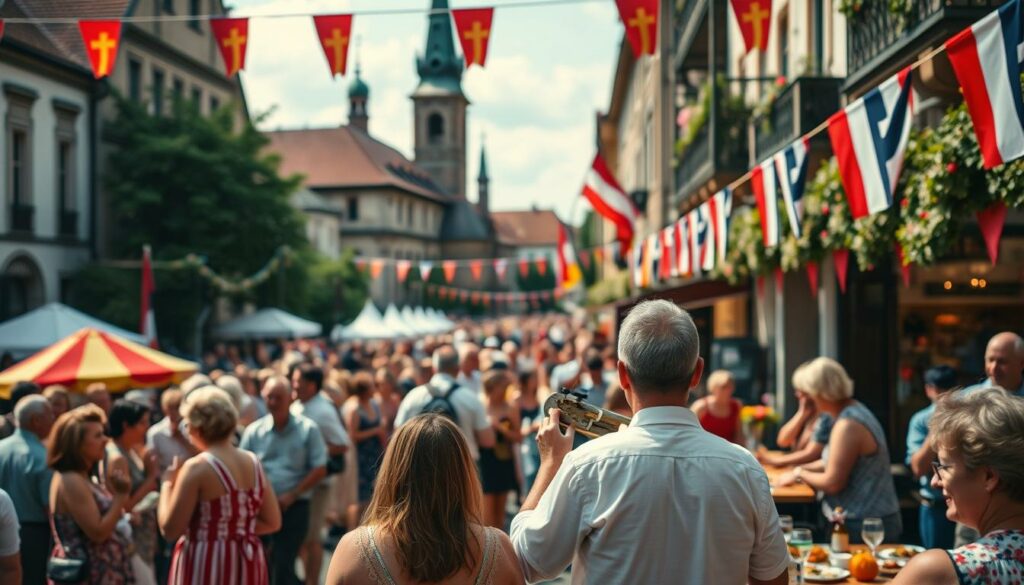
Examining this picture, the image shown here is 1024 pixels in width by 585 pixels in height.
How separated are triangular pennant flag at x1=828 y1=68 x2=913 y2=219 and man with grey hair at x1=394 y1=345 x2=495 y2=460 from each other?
11.2 feet

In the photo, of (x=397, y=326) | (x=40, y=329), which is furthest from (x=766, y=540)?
(x=397, y=326)

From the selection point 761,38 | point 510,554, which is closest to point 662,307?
point 510,554

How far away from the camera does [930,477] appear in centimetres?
661

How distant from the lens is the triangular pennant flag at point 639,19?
9.55m

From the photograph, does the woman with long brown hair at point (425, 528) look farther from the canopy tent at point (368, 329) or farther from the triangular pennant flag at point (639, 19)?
the canopy tent at point (368, 329)

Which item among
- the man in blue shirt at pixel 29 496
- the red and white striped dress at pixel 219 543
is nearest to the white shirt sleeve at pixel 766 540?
the red and white striped dress at pixel 219 543

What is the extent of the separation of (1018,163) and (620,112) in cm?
4713

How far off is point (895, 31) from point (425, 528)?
23.4ft

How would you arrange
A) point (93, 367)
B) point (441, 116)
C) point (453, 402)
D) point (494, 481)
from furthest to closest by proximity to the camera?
point (441, 116), point (93, 367), point (494, 481), point (453, 402)

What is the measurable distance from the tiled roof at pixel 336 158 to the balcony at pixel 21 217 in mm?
54650

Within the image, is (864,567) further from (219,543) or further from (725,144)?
(725,144)

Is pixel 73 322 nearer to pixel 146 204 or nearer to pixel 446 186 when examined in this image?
pixel 146 204

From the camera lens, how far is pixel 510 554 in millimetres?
3123

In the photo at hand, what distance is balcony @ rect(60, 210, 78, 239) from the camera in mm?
27797
